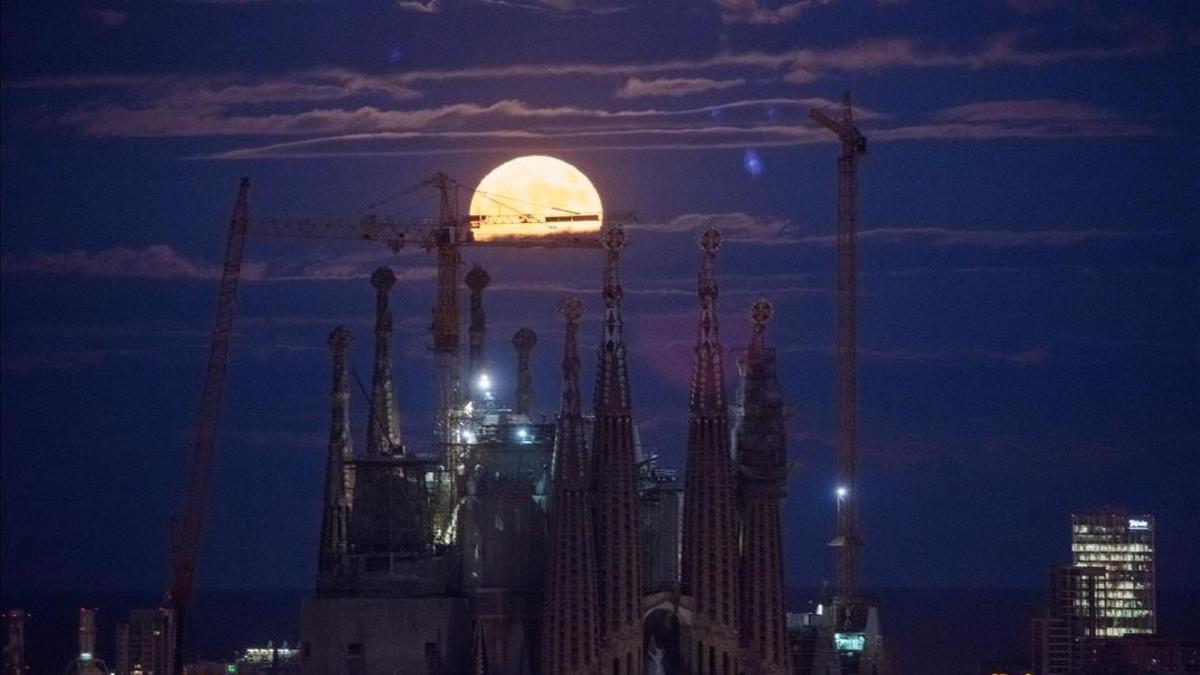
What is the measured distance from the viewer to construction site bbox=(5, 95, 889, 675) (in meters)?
121

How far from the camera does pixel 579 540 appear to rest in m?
120

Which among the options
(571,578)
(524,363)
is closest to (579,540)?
(571,578)

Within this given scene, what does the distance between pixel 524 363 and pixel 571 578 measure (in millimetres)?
33728

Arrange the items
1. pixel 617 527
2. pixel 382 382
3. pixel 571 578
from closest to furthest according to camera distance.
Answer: pixel 571 578, pixel 617 527, pixel 382 382

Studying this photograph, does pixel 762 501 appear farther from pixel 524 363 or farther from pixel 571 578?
pixel 524 363

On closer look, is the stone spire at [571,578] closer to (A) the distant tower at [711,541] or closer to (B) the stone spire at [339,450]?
(A) the distant tower at [711,541]

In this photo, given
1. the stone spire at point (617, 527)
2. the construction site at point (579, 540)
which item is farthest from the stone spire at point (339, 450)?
the stone spire at point (617, 527)

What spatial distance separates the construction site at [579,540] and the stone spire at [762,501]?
8 cm

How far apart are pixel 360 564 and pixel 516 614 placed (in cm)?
1179

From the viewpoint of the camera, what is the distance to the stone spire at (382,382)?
495 feet

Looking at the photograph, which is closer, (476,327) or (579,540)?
(579,540)

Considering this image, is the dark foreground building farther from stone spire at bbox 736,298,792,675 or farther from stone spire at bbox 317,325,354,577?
stone spire at bbox 317,325,354,577

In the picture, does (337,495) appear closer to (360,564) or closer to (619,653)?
(360,564)

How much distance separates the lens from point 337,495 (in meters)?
153
